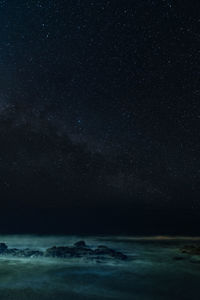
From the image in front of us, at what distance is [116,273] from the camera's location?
30.1 meters

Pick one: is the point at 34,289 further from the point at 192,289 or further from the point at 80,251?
the point at 80,251

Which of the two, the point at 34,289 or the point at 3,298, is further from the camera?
the point at 34,289

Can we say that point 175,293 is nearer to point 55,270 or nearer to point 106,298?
point 106,298

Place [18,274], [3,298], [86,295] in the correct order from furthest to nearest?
[18,274] → [86,295] → [3,298]

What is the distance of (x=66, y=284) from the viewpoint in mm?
24812

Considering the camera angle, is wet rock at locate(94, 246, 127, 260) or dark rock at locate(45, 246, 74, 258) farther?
dark rock at locate(45, 246, 74, 258)

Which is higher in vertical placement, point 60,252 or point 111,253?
point 60,252

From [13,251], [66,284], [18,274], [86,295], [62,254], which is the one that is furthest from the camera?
[13,251]

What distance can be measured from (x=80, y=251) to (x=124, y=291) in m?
30.8

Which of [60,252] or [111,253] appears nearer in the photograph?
[111,253]

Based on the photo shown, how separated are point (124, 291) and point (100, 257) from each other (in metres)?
24.1

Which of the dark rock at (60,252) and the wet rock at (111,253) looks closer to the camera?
the wet rock at (111,253)

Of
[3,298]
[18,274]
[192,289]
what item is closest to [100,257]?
[18,274]

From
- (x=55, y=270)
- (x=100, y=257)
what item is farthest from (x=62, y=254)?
(x=55, y=270)
